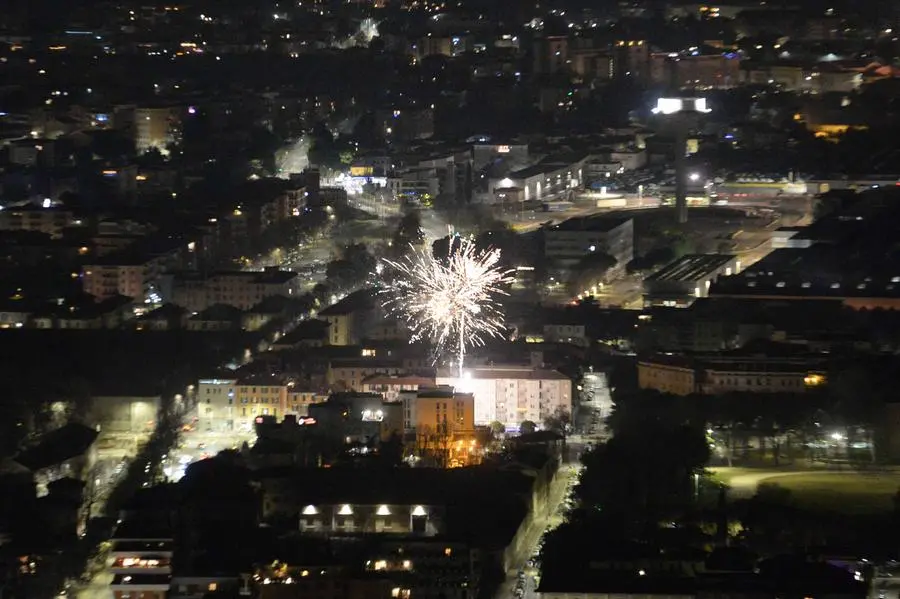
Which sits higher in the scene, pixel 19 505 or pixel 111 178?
pixel 111 178

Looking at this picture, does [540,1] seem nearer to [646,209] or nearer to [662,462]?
[646,209]

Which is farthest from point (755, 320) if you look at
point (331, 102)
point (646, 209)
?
point (331, 102)

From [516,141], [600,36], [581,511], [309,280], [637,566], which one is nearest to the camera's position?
[637,566]

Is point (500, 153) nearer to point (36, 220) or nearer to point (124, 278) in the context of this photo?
point (36, 220)

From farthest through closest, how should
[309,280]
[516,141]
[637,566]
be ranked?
[516,141] < [309,280] < [637,566]

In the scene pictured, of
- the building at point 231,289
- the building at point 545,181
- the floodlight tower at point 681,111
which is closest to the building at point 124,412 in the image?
the building at point 231,289

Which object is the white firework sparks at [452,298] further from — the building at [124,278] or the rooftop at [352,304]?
the building at [124,278]

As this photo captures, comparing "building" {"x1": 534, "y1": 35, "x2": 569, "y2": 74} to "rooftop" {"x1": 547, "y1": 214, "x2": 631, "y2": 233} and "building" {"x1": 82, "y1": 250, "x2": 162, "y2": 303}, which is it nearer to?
"rooftop" {"x1": 547, "y1": 214, "x2": 631, "y2": 233}
